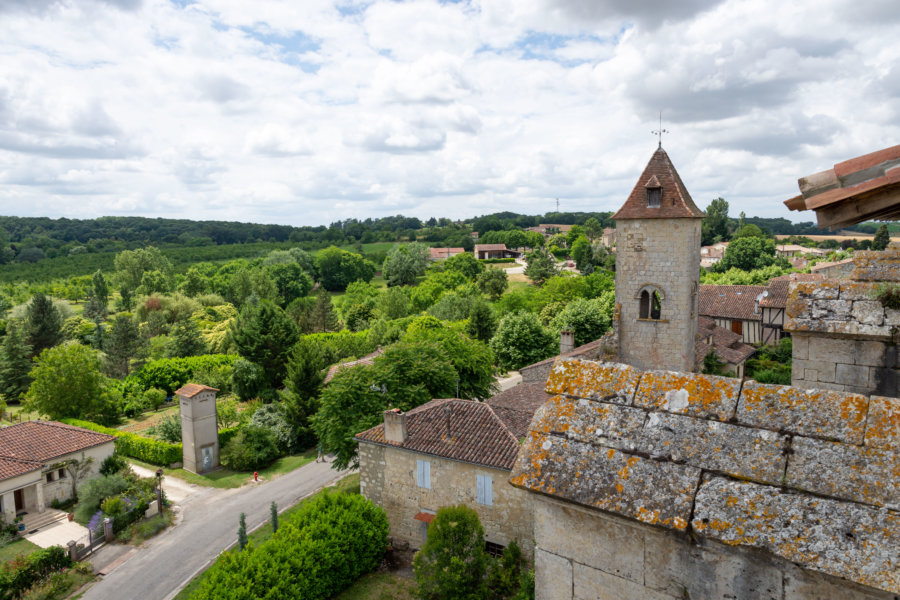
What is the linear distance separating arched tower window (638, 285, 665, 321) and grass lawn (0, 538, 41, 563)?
76.8ft

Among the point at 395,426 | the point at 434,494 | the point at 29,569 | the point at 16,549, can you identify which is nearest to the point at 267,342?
the point at 16,549

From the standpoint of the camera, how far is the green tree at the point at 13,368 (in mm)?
39844

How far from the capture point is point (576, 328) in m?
38.1

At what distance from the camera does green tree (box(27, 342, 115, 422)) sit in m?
31.2

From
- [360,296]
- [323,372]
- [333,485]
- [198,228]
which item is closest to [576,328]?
[323,372]

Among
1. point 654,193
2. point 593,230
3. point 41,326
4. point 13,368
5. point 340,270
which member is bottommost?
point 13,368

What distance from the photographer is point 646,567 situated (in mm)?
2783

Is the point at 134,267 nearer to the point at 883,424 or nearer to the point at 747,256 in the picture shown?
the point at 747,256

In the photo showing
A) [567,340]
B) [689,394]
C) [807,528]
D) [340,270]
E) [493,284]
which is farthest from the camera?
[340,270]

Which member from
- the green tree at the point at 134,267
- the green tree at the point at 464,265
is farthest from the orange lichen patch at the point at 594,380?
the green tree at the point at 134,267

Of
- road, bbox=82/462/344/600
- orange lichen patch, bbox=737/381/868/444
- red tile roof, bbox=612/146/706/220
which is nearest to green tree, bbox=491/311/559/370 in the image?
road, bbox=82/462/344/600

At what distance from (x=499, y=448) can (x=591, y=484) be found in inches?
562

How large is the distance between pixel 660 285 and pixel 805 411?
17535 mm

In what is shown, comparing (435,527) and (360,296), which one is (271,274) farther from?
(435,527)
